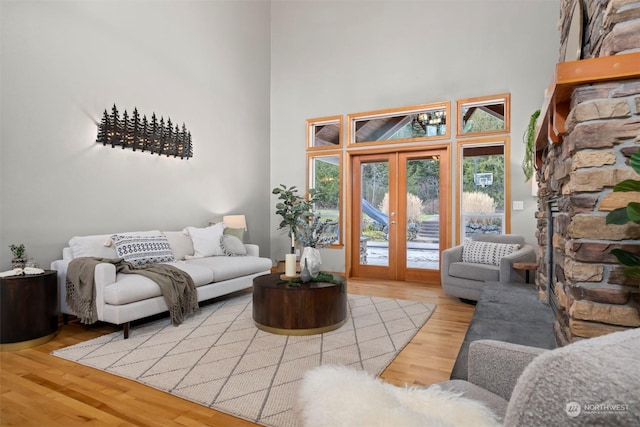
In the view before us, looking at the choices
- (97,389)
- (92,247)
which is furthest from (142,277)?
(97,389)

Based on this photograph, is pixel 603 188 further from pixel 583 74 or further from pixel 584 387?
pixel 584 387

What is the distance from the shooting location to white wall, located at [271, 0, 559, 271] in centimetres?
493

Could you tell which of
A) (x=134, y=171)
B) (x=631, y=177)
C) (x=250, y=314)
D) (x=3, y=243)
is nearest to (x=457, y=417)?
(x=631, y=177)

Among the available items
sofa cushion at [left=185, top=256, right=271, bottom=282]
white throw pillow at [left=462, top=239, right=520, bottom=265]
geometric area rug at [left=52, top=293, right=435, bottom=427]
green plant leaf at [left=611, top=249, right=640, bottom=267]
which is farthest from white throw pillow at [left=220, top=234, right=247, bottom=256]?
green plant leaf at [left=611, top=249, right=640, bottom=267]

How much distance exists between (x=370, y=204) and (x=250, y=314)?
3078 millimetres

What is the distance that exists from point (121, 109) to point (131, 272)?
2.11m

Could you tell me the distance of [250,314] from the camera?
376 cm

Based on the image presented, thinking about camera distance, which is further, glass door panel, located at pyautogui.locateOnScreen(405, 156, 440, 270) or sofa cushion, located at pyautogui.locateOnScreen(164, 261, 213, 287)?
glass door panel, located at pyautogui.locateOnScreen(405, 156, 440, 270)

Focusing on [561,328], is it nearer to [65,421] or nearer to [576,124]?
[576,124]

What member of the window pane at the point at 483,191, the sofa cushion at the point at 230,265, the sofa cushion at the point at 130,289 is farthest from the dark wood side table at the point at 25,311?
the window pane at the point at 483,191

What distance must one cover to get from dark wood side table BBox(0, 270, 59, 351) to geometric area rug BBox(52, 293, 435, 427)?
1.11 ft

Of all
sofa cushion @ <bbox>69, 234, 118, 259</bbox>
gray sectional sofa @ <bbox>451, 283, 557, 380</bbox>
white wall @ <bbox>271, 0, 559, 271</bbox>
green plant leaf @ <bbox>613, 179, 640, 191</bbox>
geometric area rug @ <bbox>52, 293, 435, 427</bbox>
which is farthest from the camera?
white wall @ <bbox>271, 0, 559, 271</bbox>

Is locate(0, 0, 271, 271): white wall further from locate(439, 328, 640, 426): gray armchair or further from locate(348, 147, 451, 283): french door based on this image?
locate(439, 328, 640, 426): gray armchair

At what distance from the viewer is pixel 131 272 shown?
340cm
